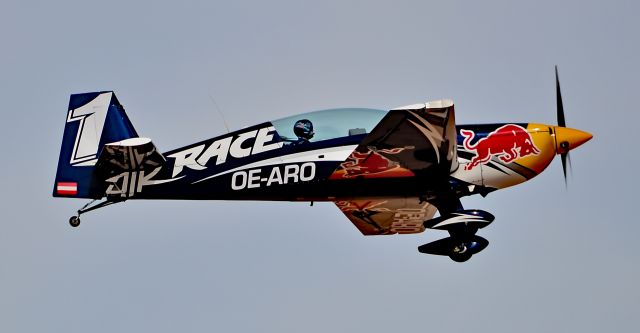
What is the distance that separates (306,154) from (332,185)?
2.13 feet

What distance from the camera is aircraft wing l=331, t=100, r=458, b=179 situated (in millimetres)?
17562

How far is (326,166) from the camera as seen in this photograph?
18.6 m

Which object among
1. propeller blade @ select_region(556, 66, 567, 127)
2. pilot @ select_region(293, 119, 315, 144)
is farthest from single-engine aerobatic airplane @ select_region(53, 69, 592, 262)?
propeller blade @ select_region(556, 66, 567, 127)

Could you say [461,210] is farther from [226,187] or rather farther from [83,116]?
[83,116]

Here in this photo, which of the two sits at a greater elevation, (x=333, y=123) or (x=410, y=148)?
(x=333, y=123)

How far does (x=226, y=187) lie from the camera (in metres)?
18.9

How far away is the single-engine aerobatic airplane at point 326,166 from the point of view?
18.6 meters

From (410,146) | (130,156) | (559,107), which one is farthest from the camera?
(559,107)

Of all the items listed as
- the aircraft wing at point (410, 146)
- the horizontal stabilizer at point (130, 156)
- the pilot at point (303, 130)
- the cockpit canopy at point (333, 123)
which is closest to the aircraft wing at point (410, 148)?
the aircraft wing at point (410, 146)

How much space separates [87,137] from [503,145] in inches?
267

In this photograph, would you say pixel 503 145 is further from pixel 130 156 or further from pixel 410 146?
pixel 130 156

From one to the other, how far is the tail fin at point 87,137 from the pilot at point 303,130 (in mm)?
2875

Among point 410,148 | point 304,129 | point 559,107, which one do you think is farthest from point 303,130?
point 559,107

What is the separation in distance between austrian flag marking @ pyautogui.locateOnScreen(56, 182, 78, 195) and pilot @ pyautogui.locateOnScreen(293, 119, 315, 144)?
3.67 m
